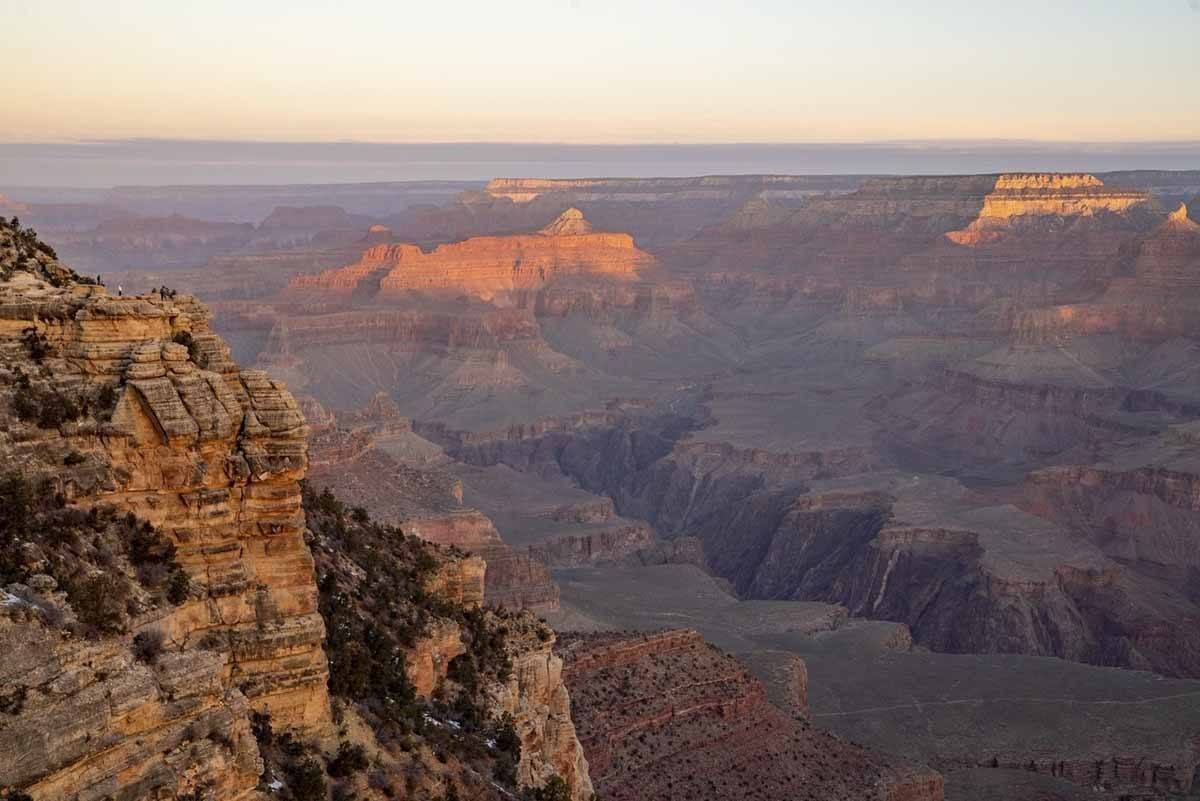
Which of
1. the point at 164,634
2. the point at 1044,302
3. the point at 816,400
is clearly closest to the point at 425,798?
the point at 164,634

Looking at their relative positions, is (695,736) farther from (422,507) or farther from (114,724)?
(422,507)

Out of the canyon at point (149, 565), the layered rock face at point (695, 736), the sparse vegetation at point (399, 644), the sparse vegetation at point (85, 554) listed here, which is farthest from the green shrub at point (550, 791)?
the layered rock face at point (695, 736)

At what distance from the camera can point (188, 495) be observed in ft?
53.1

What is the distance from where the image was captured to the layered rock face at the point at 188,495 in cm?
1434

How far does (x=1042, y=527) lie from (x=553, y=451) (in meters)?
52.0

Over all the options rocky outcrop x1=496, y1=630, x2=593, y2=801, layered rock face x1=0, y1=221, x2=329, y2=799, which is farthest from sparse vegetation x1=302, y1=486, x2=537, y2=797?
layered rock face x1=0, y1=221, x2=329, y2=799

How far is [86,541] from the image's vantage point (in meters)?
15.3

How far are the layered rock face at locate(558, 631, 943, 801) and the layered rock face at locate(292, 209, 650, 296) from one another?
132 m

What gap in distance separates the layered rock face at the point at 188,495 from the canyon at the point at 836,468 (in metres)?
22.0

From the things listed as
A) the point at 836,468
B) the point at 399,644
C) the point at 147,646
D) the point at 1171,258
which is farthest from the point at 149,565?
the point at 1171,258

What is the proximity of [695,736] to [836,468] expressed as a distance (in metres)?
87.6

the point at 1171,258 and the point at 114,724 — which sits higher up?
the point at 114,724

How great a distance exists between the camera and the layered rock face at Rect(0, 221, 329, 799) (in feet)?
47.0

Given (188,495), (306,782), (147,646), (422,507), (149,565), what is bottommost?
(422,507)
